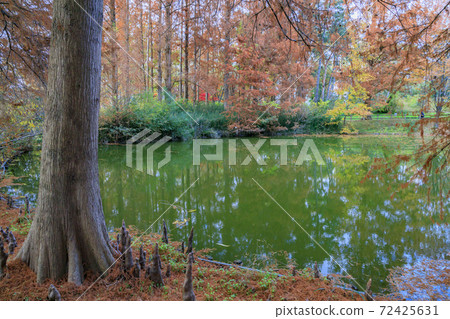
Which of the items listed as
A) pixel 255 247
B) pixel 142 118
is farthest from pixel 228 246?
pixel 142 118

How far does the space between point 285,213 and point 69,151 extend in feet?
10.8

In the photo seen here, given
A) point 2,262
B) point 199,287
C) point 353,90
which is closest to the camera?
point 2,262

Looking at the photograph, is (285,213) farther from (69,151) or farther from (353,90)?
(353,90)

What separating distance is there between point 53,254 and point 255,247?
2.06 meters

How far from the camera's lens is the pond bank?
1.83 meters

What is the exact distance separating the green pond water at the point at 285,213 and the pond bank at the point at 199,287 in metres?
0.50

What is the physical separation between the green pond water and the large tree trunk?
150 centimetres

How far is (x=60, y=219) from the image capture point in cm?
197

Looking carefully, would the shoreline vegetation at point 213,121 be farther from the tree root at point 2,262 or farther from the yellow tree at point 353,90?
the tree root at point 2,262

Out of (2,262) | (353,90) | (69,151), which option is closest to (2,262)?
(2,262)

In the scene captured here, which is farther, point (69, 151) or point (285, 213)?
point (285, 213)
